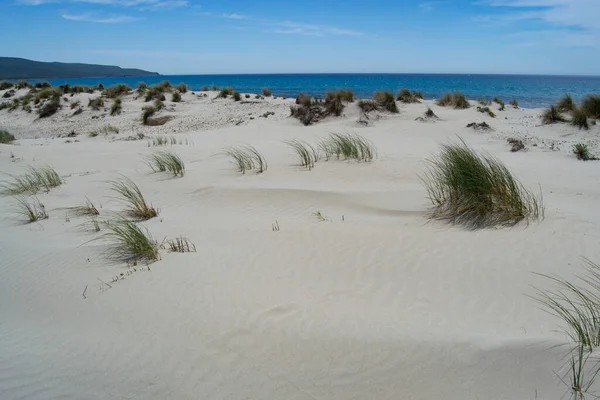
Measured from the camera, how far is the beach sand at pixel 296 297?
274cm

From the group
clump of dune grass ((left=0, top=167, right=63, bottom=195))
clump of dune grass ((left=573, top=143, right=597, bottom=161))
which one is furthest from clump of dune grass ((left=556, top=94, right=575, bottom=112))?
clump of dune grass ((left=0, top=167, right=63, bottom=195))

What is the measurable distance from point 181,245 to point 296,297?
1923mm

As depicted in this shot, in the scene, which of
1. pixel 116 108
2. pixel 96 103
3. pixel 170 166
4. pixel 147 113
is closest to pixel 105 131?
pixel 147 113

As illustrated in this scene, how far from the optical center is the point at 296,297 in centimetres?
371

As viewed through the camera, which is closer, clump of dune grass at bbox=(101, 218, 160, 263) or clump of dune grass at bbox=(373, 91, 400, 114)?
clump of dune grass at bbox=(101, 218, 160, 263)

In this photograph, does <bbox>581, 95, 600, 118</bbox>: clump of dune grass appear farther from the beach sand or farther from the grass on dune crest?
the grass on dune crest

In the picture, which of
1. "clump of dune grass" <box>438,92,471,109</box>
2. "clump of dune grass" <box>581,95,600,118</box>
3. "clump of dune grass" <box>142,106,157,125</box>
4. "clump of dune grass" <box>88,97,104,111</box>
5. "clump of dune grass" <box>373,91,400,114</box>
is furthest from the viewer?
"clump of dune grass" <box>88,97,104,111</box>

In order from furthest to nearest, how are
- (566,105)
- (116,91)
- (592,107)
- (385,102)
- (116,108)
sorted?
(116,91) → (116,108) → (385,102) → (566,105) → (592,107)

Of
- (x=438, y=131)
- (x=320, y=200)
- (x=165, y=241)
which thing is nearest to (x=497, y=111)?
(x=438, y=131)

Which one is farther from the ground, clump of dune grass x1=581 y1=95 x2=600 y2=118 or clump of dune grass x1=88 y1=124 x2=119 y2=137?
clump of dune grass x1=581 y1=95 x2=600 y2=118

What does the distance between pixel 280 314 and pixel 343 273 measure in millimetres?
1014

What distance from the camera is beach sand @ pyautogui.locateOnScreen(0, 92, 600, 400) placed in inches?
108

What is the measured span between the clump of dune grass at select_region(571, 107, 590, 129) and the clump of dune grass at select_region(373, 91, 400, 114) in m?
6.56

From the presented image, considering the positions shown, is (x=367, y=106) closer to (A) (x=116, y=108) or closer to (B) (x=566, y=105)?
(B) (x=566, y=105)
